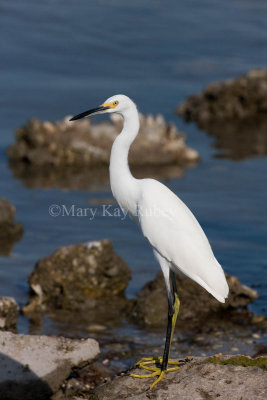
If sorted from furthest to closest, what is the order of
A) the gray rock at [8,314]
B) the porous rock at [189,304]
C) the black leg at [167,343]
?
the porous rock at [189,304], the gray rock at [8,314], the black leg at [167,343]

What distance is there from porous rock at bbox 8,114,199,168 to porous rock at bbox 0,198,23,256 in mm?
3222

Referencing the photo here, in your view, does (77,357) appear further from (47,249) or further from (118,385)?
(47,249)

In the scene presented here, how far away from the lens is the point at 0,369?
7.05m

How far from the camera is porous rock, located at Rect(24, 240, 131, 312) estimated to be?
30.8ft

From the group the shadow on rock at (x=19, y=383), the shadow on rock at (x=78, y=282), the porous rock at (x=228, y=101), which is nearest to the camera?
the shadow on rock at (x=19, y=383)

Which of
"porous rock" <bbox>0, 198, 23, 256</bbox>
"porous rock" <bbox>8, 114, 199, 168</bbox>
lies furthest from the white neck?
"porous rock" <bbox>8, 114, 199, 168</bbox>

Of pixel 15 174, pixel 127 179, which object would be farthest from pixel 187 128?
pixel 127 179

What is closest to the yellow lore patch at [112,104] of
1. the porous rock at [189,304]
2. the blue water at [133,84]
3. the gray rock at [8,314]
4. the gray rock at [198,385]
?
the gray rock at [198,385]

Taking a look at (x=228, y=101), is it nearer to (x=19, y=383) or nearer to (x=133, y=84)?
(x=133, y=84)

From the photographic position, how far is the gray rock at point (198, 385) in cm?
595

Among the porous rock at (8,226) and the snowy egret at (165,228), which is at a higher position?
the snowy egret at (165,228)

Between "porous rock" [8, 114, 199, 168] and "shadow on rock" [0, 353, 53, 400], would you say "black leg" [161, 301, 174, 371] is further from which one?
"porous rock" [8, 114, 199, 168]

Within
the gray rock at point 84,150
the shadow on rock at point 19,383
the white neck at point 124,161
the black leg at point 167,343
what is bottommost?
the shadow on rock at point 19,383

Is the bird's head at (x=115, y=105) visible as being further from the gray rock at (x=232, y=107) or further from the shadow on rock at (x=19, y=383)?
the gray rock at (x=232, y=107)
